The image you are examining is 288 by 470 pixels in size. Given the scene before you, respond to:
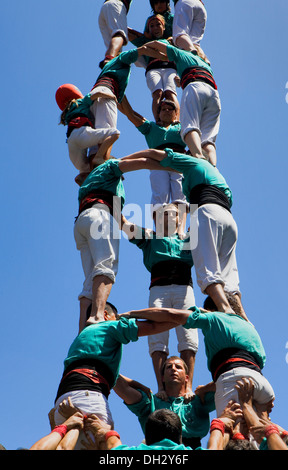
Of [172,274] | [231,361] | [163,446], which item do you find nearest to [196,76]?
[172,274]

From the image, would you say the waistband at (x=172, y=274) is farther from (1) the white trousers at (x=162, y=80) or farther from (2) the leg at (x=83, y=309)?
(1) the white trousers at (x=162, y=80)

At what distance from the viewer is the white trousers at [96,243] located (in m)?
8.63

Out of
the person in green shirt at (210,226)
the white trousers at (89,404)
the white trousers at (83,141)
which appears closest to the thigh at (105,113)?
the white trousers at (83,141)

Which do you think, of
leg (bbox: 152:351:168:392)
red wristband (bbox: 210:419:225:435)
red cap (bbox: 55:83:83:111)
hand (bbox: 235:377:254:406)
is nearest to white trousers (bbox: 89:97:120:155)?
red cap (bbox: 55:83:83:111)

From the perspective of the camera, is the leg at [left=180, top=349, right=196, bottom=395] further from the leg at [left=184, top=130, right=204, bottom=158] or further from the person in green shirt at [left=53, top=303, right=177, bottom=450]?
the leg at [left=184, top=130, right=204, bottom=158]

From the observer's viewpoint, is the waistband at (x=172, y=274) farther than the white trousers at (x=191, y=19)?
No

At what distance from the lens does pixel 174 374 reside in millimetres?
8180

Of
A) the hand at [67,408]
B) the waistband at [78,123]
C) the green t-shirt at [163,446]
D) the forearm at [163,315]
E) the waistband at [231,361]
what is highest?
the waistband at [78,123]

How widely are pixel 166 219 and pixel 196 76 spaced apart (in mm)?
2099

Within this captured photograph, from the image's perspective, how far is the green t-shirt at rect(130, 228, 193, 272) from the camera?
32.5ft

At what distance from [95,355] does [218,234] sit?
213cm

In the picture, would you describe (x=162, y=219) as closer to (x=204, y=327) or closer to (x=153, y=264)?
(x=153, y=264)

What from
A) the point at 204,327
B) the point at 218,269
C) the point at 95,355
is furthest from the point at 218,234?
the point at 95,355

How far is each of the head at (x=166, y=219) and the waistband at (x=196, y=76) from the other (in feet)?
5.81
